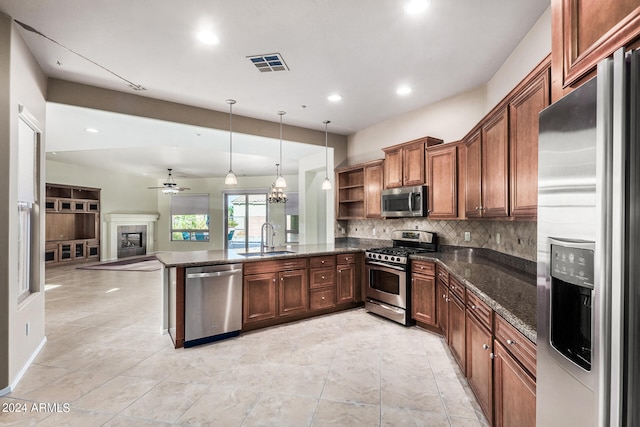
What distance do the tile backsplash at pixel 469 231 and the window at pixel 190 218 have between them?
23.6ft

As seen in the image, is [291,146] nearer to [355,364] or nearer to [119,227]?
[355,364]

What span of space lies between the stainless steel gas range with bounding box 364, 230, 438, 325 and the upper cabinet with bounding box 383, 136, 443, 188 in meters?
0.76

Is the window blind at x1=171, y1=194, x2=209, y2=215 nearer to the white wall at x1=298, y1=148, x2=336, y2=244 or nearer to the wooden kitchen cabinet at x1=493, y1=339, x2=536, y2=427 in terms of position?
the white wall at x1=298, y1=148, x2=336, y2=244

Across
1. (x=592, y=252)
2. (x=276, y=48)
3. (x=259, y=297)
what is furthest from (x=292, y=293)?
(x=592, y=252)

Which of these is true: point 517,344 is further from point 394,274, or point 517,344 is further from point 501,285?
point 394,274

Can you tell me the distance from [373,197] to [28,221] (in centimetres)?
420

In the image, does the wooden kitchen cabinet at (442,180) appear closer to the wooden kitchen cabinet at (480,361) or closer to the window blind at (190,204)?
the wooden kitchen cabinet at (480,361)

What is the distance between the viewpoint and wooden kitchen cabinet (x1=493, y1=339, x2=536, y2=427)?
139 centimetres

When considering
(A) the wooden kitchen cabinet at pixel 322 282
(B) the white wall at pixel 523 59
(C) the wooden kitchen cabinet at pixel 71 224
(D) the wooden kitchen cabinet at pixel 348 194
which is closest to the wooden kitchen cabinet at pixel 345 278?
(A) the wooden kitchen cabinet at pixel 322 282

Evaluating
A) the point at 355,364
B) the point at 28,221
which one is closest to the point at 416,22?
the point at 355,364

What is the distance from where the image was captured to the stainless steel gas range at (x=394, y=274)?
3.82m

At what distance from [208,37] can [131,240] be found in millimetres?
10230

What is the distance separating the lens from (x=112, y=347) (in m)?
3.29

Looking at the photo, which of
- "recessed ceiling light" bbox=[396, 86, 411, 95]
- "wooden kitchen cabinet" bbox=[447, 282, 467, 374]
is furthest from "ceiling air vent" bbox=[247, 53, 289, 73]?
"wooden kitchen cabinet" bbox=[447, 282, 467, 374]
